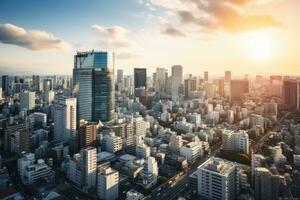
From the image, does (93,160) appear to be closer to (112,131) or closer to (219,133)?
(112,131)

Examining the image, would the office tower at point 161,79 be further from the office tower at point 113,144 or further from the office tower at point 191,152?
the office tower at point 191,152

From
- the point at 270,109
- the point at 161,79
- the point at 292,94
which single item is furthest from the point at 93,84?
the point at 161,79

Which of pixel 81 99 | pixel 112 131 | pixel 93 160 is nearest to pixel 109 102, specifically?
pixel 81 99

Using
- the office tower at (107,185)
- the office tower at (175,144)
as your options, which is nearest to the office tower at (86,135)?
the office tower at (175,144)

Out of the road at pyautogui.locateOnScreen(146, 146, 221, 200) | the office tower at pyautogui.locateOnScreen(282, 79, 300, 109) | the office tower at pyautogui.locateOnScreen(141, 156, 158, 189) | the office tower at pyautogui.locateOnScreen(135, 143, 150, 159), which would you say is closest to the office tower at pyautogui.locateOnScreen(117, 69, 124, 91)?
the office tower at pyautogui.locateOnScreen(282, 79, 300, 109)

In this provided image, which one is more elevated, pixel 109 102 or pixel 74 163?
pixel 109 102
